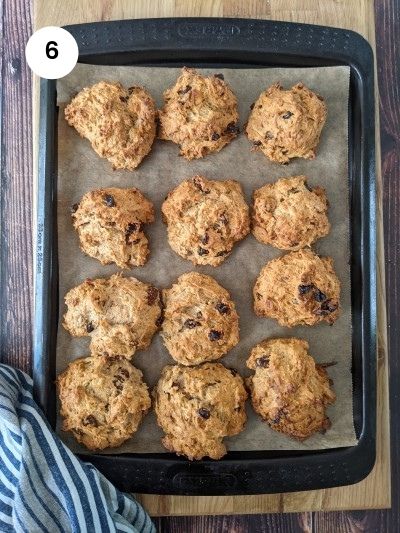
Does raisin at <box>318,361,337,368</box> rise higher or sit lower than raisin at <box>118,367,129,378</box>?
higher

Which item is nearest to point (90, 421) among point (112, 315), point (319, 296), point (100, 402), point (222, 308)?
point (100, 402)

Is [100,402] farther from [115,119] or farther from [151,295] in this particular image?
[115,119]

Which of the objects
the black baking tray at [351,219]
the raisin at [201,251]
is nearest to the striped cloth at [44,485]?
the black baking tray at [351,219]

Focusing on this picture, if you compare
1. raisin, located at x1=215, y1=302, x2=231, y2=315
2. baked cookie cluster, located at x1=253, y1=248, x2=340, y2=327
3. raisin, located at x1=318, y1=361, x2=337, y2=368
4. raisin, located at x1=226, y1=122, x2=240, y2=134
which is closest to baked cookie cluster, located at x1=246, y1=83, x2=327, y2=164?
raisin, located at x1=226, y1=122, x2=240, y2=134

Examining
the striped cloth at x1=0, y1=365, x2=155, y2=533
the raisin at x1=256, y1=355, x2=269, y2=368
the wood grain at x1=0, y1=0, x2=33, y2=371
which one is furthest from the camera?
the wood grain at x1=0, y1=0, x2=33, y2=371

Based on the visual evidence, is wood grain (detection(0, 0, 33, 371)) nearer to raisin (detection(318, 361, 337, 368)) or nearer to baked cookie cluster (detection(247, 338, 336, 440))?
baked cookie cluster (detection(247, 338, 336, 440))

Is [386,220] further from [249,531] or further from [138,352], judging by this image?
[249,531]

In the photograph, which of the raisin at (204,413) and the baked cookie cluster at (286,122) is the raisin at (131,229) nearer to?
the baked cookie cluster at (286,122)
